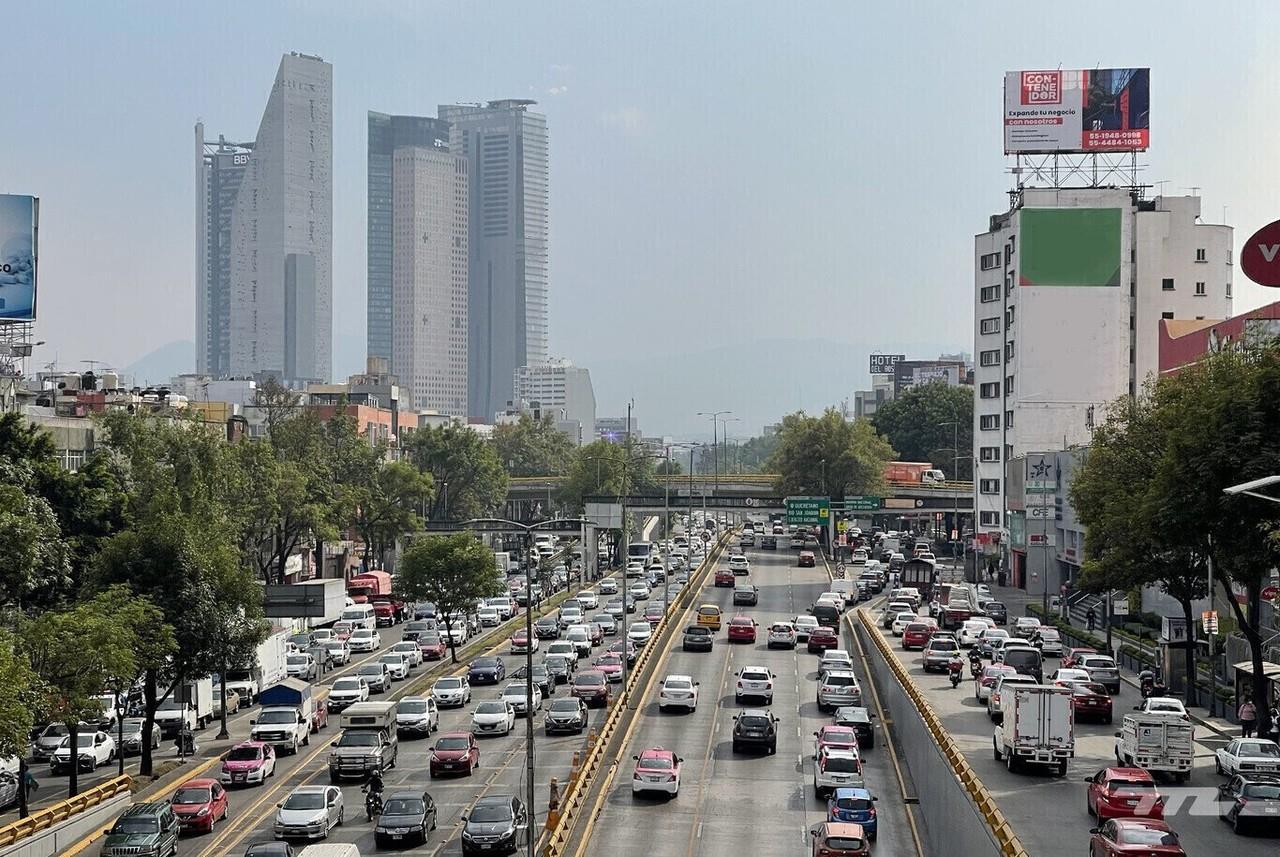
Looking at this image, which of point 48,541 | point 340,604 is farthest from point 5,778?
point 340,604

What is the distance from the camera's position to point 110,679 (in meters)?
45.0

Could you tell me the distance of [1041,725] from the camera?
4312 cm

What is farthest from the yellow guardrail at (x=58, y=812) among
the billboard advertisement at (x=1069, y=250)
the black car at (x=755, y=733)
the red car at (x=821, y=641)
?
the billboard advertisement at (x=1069, y=250)

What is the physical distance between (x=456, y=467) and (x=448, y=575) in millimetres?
77561

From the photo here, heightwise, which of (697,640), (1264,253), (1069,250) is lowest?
(697,640)

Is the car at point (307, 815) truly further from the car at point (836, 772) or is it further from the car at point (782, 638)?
the car at point (782, 638)

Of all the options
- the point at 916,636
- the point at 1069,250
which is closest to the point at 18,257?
the point at 916,636

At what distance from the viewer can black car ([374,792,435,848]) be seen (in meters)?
37.2

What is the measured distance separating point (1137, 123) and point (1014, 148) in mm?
9985

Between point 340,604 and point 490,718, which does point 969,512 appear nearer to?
point 340,604

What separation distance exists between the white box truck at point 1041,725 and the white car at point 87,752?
95.5ft

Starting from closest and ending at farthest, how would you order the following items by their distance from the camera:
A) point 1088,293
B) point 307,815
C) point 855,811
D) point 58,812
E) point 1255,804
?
1. point 1255,804
2. point 855,811
3. point 58,812
4. point 307,815
5. point 1088,293

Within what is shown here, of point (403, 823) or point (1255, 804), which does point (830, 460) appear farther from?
point (403, 823)

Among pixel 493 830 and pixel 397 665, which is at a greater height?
pixel 493 830
